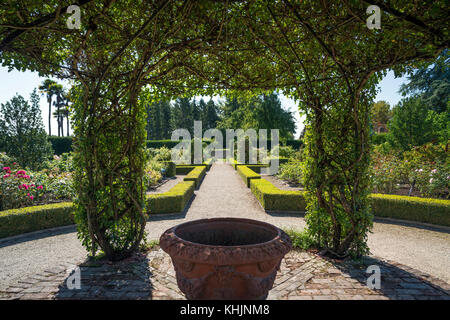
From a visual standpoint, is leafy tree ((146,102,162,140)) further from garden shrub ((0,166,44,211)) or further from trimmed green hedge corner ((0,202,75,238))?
trimmed green hedge corner ((0,202,75,238))

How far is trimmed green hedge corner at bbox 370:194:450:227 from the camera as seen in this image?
5.95 m

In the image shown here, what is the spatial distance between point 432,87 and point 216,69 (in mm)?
23231

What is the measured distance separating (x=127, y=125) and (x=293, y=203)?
5382mm

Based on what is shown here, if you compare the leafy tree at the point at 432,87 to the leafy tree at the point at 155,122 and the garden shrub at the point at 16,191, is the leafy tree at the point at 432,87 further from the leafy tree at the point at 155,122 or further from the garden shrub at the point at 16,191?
the leafy tree at the point at 155,122

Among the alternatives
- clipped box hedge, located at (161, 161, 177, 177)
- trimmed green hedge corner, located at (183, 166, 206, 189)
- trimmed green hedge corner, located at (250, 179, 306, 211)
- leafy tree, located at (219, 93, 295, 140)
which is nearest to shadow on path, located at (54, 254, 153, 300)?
trimmed green hedge corner, located at (250, 179, 306, 211)

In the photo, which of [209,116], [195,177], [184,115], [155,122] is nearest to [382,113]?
[209,116]

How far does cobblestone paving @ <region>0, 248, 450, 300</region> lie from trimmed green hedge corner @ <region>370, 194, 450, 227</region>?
2820 millimetres

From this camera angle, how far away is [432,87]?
1981cm

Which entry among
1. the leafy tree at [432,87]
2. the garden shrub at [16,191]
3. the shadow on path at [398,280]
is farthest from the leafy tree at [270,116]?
the shadow on path at [398,280]

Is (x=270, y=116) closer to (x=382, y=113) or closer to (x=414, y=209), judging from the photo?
(x=414, y=209)

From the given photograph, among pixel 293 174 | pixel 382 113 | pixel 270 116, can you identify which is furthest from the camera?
pixel 382 113

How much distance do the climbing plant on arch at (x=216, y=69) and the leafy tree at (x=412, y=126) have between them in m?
13.5

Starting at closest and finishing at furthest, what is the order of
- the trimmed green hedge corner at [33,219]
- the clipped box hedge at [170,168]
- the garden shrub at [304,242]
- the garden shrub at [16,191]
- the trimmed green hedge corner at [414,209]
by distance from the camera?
the garden shrub at [304,242], the trimmed green hedge corner at [33,219], the trimmed green hedge corner at [414,209], the garden shrub at [16,191], the clipped box hedge at [170,168]

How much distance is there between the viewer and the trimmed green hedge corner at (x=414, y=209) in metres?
5.95
